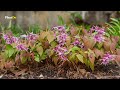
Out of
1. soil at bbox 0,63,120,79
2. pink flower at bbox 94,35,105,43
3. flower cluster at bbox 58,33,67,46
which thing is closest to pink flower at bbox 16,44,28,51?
soil at bbox 0,63,120,79

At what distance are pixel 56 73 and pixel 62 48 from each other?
25 cm

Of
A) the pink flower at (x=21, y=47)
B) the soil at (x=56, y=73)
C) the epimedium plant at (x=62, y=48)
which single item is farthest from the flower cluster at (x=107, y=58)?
the pink flower at (x=21, y=47)

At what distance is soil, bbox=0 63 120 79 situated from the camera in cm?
360

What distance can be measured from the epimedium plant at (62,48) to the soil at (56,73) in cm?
7

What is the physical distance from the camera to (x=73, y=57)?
3596 mm

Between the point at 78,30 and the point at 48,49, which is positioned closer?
Answer: the point at 48,49

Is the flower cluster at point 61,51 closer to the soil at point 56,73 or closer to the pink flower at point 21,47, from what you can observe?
the soil at point 56,73

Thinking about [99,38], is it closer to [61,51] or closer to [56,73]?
[61,51]

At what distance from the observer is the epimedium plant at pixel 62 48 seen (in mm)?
3594

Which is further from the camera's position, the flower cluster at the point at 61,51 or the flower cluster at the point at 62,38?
the flower cluster at the point at 62,38
